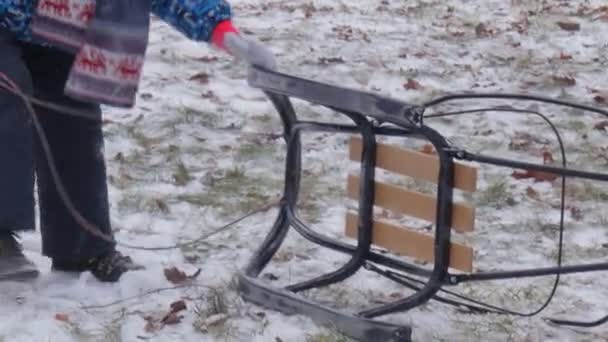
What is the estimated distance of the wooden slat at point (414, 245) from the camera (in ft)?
10.0

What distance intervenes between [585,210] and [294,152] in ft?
4.93

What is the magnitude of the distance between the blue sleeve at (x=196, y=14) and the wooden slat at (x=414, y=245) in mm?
705

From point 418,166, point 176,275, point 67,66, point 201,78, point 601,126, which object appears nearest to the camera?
point 418,166

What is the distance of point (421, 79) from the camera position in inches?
258

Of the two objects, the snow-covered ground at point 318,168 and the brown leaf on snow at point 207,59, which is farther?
the brown leaf on snow at point 207,59

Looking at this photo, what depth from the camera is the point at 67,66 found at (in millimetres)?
3414

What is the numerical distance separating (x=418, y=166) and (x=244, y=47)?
0.60m

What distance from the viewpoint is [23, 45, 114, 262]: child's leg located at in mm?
3420

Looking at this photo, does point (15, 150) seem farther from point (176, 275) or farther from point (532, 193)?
point (532, 193)

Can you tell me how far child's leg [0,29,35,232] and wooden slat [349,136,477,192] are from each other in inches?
38.7


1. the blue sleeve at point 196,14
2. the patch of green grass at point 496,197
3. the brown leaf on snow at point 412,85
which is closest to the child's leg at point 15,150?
the blue sleeve at point 196,14

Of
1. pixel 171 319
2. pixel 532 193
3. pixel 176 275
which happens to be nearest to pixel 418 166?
pixel 171 319

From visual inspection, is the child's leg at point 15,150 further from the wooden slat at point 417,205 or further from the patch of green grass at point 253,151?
the patch of green grass at point 253,151

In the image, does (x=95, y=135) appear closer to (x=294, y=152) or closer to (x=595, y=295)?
(x=294, y=152)
